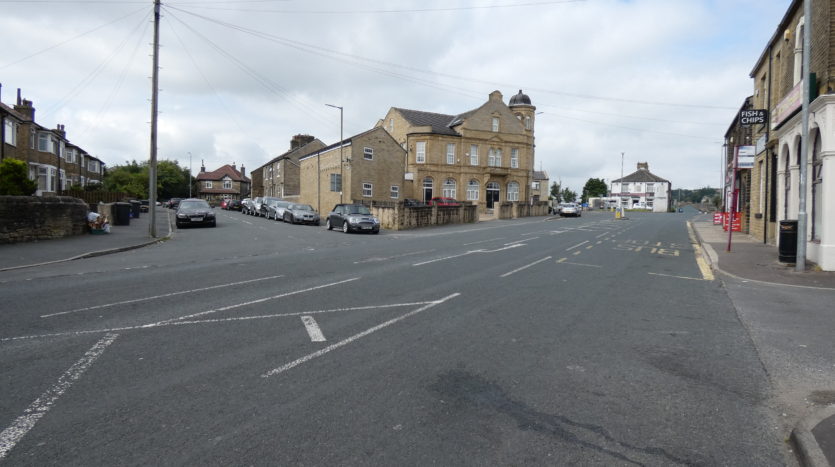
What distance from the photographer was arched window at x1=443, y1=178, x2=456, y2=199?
53094 mm

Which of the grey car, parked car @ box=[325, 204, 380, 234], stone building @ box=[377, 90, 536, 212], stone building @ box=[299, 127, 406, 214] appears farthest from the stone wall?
stone building @ box=[377, 90, 536, 212]

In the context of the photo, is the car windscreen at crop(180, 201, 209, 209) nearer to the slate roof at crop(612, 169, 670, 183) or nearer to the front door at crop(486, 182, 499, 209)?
the front door at crop(486, 182, 499, 209)

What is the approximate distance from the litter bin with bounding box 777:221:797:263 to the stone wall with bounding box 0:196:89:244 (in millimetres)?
23772

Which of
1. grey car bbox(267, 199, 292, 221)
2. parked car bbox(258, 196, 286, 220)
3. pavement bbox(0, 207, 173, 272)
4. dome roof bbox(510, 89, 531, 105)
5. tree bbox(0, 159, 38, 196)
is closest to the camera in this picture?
pavement bbox(0, 207, 173, 272)

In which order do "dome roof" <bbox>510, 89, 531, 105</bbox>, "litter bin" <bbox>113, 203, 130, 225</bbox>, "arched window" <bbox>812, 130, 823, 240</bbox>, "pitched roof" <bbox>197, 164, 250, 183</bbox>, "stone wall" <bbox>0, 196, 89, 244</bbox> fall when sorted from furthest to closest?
"pitched roof" <bbox>197, 164, 250, 183</bbox> → "dome roof" <bbox>510, 89, 531, 105</bbox> → "litter bin" <bbox>113, 203, 130, 225</bbox> → "stone wall" <bbox>0, 196, 89, 244</bbox> → "arched window" <bbox>812, 130, 823, 240</bbox>

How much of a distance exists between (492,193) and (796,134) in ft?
135

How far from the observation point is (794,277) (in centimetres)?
1121

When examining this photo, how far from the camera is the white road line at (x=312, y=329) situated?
5.75 meters

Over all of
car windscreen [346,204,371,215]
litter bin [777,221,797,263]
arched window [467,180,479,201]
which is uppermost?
arched window [467,180,479,201]

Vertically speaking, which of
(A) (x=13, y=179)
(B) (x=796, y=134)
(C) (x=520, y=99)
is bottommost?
(A) (x=13, y=179)

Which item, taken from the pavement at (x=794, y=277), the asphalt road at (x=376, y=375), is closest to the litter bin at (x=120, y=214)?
the asphalt road at (x=376, y=375)

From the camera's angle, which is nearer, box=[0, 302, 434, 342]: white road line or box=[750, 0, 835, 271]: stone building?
box=[0, 302, 434, 342]: white road line

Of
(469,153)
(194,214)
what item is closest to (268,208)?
(194,214)

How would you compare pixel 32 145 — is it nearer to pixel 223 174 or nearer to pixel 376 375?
pixel 376 375
